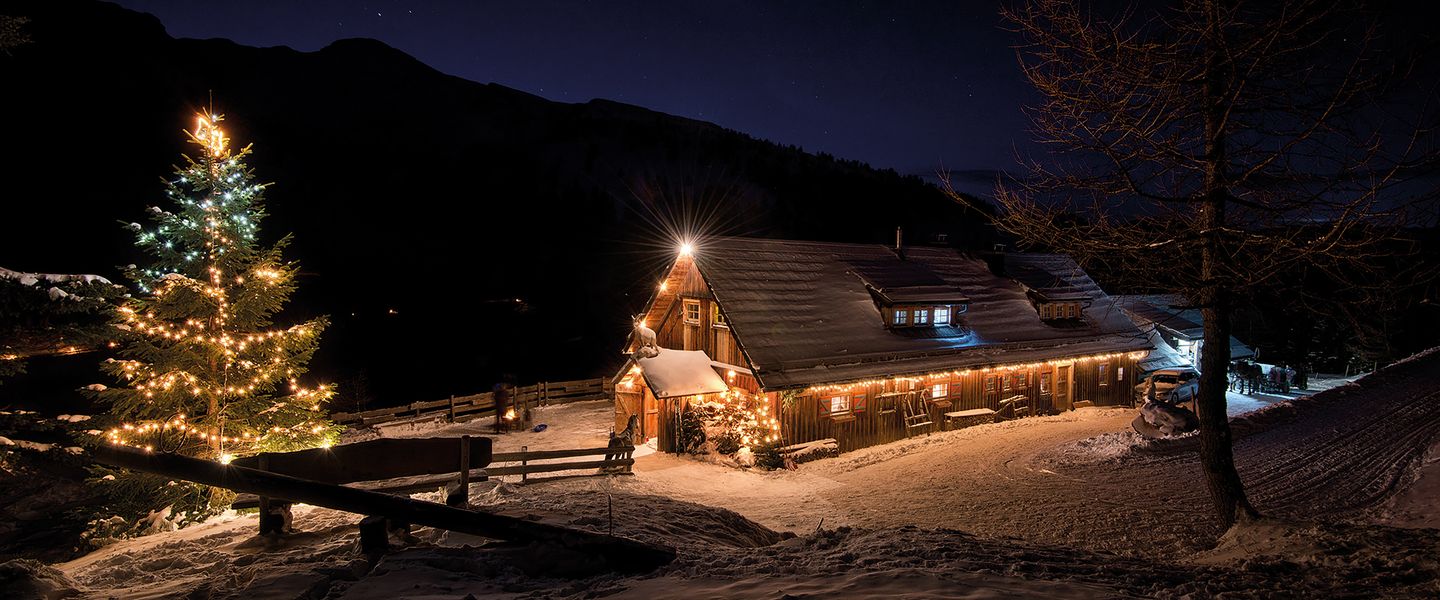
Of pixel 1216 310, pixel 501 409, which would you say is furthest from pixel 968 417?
pixel 501 409

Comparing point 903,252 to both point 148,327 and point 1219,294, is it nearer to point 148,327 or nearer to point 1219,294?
point 1219,294

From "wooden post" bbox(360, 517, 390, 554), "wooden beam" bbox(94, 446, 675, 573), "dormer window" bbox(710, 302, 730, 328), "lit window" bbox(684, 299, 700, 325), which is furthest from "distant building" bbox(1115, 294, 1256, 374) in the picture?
"wooden post" bbox(360, 517, 390, 554)

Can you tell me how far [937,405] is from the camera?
21531 millimetres

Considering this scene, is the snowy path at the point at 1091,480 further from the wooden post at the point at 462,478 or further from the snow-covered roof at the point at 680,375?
the wooden post at the point at 462,478

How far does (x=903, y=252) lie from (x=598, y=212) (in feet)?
218

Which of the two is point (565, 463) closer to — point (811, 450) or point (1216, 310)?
point (811, 450)

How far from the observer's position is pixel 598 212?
87188 mm

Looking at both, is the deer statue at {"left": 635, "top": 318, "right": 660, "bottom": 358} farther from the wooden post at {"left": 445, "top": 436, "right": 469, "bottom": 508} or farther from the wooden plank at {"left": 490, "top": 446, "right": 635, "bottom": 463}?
the wooden post at {"left": 445, "top": 436, "right": 469, "bottom": 508}

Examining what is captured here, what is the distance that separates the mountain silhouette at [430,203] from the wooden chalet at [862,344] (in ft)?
21.9

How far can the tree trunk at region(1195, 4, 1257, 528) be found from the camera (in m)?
8.58

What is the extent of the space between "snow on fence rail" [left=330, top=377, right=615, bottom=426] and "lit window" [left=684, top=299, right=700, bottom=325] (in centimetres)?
495

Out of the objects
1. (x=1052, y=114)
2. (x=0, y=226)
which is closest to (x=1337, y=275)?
(x=1052, y=114)

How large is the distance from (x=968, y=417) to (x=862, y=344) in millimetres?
5192


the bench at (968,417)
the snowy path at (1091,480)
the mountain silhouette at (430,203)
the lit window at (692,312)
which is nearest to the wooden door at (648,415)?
the snowy path at (1091,480)
